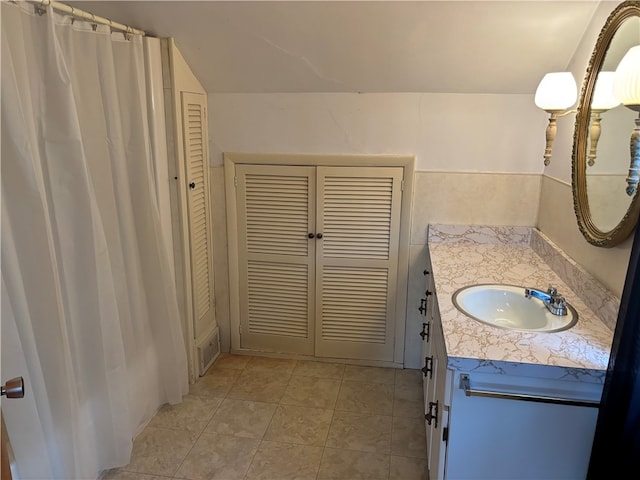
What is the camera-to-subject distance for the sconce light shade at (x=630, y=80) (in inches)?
54.5

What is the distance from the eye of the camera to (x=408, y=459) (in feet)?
7.03

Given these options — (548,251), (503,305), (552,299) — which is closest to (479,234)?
(548,251)

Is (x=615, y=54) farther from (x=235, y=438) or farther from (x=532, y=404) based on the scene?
(x=235, y=438)

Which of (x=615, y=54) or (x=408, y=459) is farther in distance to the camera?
(x=408, y=459)

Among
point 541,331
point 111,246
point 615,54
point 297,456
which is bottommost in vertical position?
point 297,456

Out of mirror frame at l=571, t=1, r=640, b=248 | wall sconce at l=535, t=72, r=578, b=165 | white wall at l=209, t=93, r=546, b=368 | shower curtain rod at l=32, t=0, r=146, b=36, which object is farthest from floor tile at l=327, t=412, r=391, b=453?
shower curtain rod at l=32, t=0, r=146, b=36

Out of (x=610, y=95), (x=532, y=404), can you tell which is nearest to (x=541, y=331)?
(x=532, y=404)

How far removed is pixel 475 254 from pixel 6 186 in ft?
6.48

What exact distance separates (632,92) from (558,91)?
50cm

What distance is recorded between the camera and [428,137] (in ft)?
8.47

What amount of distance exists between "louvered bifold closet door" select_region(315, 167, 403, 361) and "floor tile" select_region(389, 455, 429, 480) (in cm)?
81

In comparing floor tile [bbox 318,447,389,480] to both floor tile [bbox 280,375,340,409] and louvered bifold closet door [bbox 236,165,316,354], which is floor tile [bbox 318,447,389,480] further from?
louvered bifold closet door [bbox 236,165,316,354]

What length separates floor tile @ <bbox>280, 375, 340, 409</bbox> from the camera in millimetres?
2557

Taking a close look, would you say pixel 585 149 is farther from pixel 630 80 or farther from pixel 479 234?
pixel 479 234
